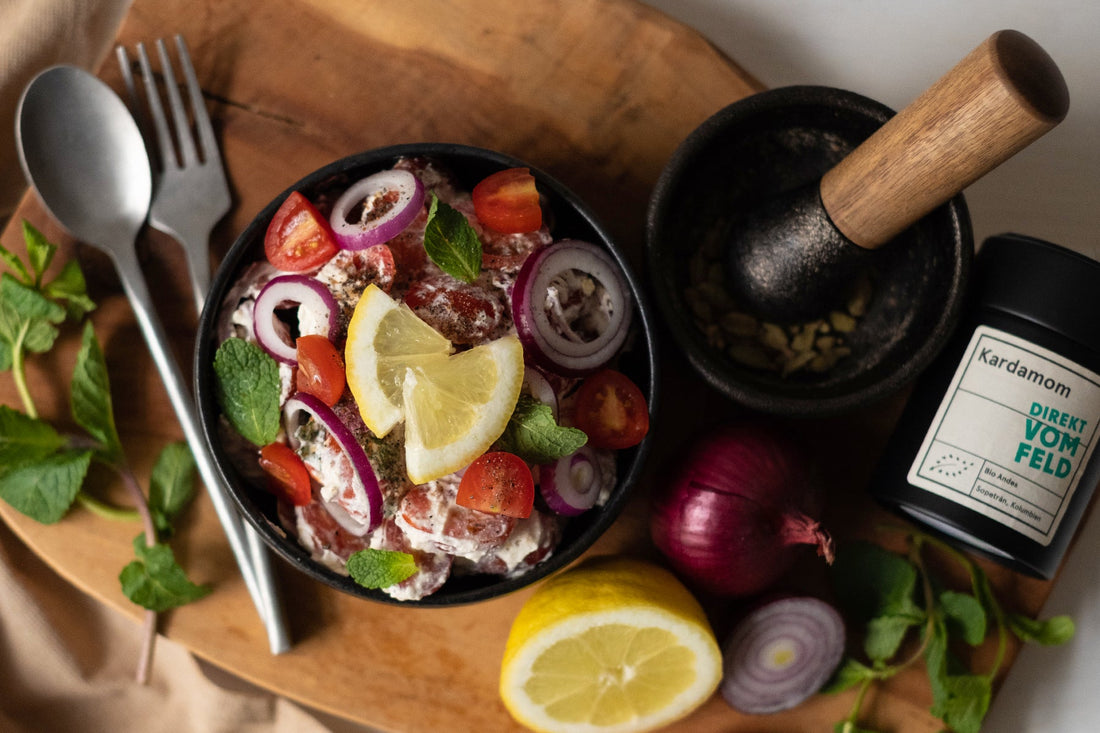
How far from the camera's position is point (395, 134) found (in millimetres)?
1352

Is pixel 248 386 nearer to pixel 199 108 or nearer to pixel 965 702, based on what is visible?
pixel 199 108

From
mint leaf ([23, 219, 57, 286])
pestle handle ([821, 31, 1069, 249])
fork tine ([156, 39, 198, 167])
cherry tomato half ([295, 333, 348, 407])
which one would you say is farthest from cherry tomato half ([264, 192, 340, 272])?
pestle handle ([821, 31, 1069, 249])

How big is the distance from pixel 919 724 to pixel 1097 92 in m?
1.21

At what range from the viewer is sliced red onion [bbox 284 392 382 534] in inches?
39.8

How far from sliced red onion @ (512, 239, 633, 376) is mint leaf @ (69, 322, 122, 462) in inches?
27.9

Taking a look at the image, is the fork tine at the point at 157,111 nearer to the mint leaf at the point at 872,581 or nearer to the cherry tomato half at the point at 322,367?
the cherry tomato half at the point at 322,367

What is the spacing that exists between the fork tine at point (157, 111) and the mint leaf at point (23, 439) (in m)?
0.46

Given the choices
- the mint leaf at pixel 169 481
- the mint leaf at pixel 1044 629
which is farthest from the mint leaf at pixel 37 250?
the mint leaf at pixel 1044 629

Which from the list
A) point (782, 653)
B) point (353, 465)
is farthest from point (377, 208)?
point (782, 653)

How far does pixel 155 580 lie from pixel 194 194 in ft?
2.03

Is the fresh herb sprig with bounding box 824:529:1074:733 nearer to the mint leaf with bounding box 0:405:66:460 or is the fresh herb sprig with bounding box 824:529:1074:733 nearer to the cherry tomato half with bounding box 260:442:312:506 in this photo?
Answer: the cherry tomato half with bounding box 260:442:312:506

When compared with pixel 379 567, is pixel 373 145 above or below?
above

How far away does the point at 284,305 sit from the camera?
109 centimetres

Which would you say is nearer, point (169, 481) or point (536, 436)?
point (536, 436)
